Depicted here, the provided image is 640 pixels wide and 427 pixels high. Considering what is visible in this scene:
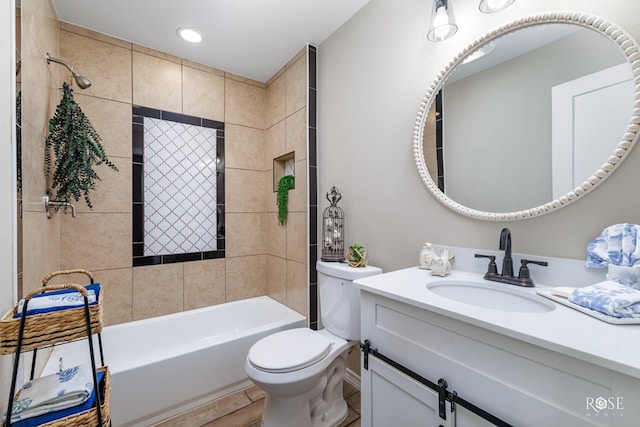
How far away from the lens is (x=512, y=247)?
110cm

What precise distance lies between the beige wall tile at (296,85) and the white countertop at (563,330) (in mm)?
1858

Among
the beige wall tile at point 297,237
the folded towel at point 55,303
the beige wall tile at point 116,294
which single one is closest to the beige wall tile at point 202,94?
the beige wall tile at point 297,237

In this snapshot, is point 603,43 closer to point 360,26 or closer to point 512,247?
point 512,247

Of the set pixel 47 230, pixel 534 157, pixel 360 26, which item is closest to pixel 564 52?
pixel 534 157

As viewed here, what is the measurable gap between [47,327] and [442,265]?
55.4 inches

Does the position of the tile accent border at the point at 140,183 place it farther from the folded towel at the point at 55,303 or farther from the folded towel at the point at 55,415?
the folded towel at the point at 55,415

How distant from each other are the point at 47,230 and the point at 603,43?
272 cm

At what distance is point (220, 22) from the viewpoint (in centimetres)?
189

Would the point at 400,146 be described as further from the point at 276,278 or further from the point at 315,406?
the point at 276,278

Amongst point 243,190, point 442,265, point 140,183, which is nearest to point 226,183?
point 243,190

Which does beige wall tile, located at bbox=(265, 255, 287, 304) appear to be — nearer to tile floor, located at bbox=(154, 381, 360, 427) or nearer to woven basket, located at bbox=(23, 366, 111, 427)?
tile floor, located at bbox=(154, 381, 360, 427)

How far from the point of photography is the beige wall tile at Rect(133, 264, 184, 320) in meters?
2.16

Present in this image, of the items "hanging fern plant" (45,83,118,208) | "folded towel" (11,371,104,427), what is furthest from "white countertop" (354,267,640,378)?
"hanging fern plant" (45,83,118,208)

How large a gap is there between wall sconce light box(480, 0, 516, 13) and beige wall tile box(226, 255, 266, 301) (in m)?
2.49
